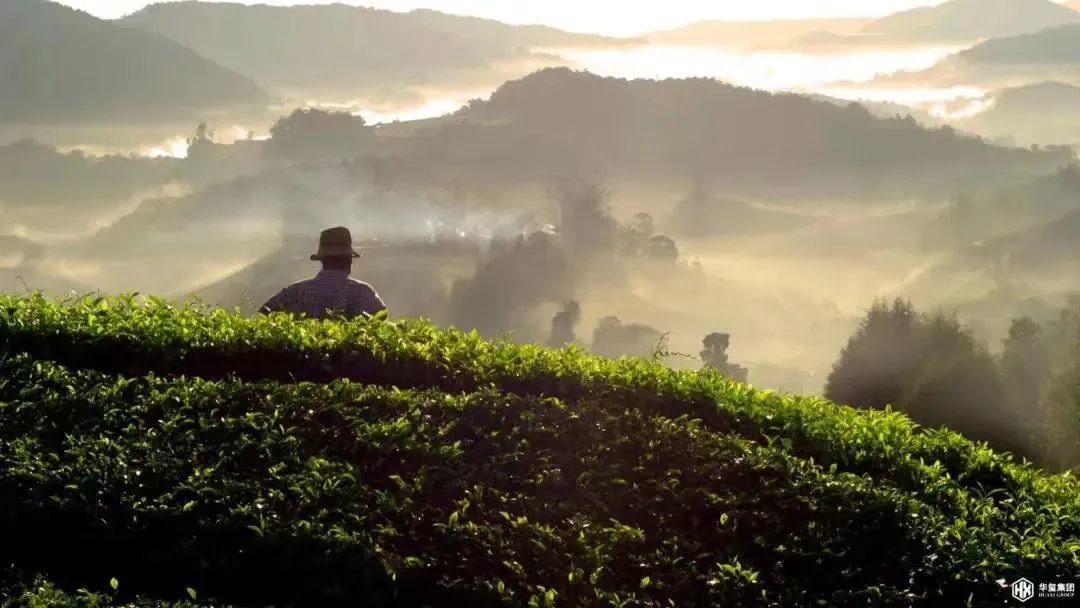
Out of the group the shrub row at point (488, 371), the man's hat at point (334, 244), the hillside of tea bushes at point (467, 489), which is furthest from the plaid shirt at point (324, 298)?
the hillside of tea bushes at point (467, 489)

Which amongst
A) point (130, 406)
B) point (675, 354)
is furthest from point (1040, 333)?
point (130, 406)

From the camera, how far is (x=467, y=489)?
328 inches

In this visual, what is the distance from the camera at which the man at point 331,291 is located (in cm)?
1388

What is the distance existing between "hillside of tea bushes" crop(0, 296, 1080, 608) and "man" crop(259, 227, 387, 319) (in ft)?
9.09

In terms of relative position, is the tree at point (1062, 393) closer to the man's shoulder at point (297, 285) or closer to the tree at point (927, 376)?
the tree at point (927, 376)

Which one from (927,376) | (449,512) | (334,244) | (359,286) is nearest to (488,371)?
(449,512)

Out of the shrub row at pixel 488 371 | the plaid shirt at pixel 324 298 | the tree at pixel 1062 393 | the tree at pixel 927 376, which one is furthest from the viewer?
the tree at pixel 927 376

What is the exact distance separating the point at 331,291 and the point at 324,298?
0.13 meters

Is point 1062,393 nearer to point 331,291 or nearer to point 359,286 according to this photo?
point 359,286

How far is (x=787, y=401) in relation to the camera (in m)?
10.6

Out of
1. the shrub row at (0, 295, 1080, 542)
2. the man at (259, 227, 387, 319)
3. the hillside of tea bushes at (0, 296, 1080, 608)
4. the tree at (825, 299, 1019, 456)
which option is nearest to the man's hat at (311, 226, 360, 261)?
the man at (259, 227, 387, 319)

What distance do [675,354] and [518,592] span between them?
472 cm

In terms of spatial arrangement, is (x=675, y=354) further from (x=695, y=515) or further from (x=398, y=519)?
(x=398, y=519)

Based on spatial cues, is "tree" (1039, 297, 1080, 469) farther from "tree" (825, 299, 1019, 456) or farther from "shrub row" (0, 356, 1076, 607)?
"shrub row" (0, 356, 1076, 607)
